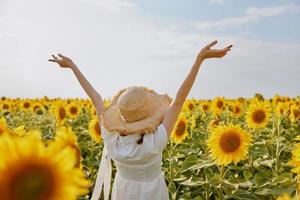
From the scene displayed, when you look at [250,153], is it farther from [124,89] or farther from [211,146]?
[124,89]

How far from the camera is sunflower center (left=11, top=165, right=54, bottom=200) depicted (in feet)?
4.56

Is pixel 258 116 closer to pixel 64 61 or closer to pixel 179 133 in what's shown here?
pixel 179 133

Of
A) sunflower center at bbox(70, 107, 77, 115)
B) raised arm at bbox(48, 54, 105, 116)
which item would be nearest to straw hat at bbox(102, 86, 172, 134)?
raised arm at bbox(48, 54, 105, 116)

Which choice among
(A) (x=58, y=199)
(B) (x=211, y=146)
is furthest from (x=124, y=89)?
(A) (x=58, y=199)

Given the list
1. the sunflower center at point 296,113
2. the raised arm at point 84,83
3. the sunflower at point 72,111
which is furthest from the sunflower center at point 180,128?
the sunflower at point 72,111

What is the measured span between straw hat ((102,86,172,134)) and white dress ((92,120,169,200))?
5 centimetres

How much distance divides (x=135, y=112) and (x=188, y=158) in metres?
1.77

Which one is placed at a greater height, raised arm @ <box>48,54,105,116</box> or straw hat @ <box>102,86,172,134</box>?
raised arm @ <box>48,54,105,116</box>

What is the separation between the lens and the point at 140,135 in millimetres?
3752

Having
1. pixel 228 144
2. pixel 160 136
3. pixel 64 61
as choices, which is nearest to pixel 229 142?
pixel 228 144

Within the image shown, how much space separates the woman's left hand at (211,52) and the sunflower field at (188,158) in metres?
0.88

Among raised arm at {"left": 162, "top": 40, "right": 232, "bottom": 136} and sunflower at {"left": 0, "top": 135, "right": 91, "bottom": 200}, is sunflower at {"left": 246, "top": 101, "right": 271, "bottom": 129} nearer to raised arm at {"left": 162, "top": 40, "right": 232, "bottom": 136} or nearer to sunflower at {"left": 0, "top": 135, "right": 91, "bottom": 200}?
raised arm at {"left": 162, "top": 40, "right": 232, "bottom": 136}

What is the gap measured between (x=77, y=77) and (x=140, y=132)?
0.73 meters

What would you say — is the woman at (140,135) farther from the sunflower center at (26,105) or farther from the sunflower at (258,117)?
the sunflower center at (26,105)
